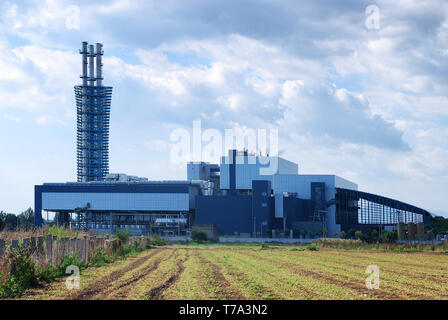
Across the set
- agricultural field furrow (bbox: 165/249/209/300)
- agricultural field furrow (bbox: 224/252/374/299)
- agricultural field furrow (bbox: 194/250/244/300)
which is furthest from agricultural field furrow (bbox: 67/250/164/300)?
agricultural field furrow (bbox: 224/252/374/299)

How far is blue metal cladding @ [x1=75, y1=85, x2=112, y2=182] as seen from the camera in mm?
152750

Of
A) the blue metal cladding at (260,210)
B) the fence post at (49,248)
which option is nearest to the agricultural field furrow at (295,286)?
the fence post at (49,248)

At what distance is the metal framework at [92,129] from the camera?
153 meters

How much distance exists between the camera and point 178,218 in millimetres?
128625

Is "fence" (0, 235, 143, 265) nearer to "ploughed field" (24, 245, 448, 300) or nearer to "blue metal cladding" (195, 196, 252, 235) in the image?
"ploughed field" (24, 245, 448, 300)

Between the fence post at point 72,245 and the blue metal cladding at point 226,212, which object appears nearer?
the fence post at point 72,245

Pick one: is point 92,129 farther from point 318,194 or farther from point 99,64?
point 318,194

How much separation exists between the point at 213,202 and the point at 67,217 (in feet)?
130

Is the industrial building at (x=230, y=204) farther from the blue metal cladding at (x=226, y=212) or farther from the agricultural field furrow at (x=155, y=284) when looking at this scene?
the agricultural field furrow at (x=155, y=284)

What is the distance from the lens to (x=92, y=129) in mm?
153375

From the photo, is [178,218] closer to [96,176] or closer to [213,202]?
[213,202]

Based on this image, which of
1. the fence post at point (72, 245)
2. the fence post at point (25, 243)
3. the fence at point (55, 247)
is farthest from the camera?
the fence post at point (72, 245)

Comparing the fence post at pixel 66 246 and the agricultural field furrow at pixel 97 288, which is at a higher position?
the fence post at pixel 66 246
